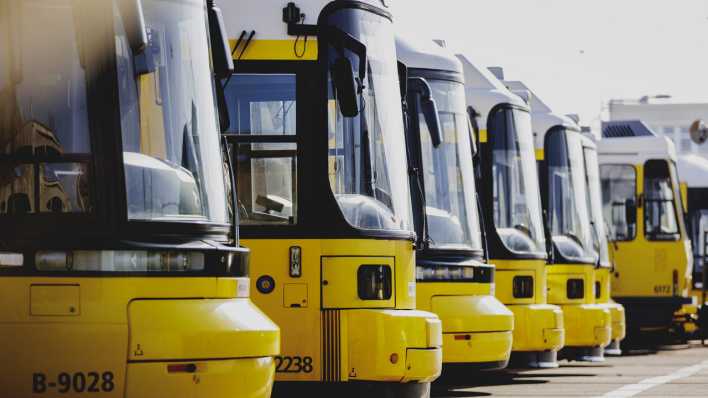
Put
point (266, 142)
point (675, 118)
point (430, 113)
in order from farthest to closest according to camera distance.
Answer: point (675, 118)
point (430, 113)
point (266, 142)

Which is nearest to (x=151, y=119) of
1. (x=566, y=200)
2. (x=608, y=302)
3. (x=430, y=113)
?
(x=430, y=113)

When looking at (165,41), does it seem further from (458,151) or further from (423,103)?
(458,151)

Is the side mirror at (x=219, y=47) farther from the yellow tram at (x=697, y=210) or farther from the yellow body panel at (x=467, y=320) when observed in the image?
the yellow tram at (x=697, y=210)

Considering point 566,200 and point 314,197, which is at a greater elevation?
point 314,197

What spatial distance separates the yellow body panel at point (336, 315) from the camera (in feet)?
38.2

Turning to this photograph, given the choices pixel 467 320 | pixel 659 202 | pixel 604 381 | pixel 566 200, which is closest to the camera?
pixel 467 320

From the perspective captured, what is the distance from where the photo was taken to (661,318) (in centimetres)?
2661

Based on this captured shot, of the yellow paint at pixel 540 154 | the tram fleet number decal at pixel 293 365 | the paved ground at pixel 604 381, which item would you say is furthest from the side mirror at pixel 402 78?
the yellow paint at pixel 540 154

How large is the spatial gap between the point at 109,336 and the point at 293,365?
3.29 m

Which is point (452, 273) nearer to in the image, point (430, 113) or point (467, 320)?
point (467, 320)

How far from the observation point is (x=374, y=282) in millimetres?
11938

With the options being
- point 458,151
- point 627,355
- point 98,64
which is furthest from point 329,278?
point 627,355

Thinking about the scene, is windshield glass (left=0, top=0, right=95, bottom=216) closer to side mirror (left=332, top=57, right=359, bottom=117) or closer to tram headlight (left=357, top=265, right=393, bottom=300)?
side mirror (left=332, top=57, right=359, bottom=117)

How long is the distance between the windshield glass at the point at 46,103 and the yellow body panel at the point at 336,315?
299cm
